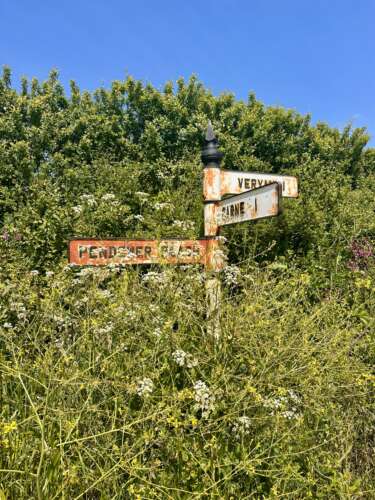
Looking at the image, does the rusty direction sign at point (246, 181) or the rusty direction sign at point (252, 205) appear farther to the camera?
the rusty direction sign at point (246, 181)

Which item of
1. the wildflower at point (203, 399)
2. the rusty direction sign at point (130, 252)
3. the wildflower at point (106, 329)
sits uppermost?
the rusty direction sign at point (130, 252)

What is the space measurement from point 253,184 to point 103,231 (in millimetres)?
2161

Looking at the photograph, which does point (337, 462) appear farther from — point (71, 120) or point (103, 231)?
point (71, 120)

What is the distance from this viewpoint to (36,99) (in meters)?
6.94

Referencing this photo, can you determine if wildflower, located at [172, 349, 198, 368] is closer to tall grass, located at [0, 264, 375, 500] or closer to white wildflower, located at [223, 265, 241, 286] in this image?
tall grass, located at [0, 264, 375, 500]

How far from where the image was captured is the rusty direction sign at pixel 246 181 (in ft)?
11.0

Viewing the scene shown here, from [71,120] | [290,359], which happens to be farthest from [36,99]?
[290,359]

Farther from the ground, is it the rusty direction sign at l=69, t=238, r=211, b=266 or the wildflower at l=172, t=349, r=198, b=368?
the rusty direction sign at l=69, t=238, r=211, b=266

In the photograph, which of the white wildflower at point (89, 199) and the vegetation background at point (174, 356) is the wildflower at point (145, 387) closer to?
the vegetation background at point (174, 356)

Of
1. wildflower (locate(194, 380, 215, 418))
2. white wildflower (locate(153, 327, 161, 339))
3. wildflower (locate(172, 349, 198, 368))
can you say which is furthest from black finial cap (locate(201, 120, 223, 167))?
wildflower (locate(194, 380, 215, 418))

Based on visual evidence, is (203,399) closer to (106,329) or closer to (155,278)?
(106,329)

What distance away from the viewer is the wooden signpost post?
2811mm

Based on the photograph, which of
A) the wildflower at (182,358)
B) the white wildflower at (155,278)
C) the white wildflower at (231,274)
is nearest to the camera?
the wildflower at (182,358)

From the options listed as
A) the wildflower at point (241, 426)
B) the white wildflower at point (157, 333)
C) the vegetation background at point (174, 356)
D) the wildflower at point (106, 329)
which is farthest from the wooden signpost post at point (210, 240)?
the wildflower at point (241, 426)
